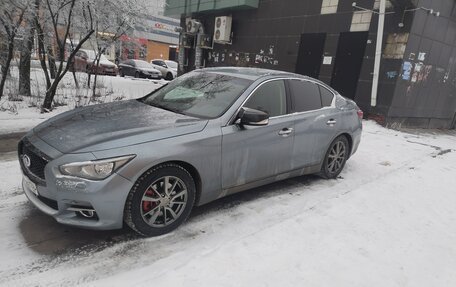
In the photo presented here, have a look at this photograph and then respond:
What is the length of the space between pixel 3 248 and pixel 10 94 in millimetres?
7654

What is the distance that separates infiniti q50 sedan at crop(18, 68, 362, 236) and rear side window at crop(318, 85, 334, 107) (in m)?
0.10

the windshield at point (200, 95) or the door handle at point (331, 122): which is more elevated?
the windshield at point (200, 95)

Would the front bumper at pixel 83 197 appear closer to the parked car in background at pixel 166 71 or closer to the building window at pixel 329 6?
the building window at pixel 329 6

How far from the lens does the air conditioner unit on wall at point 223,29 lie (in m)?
18.3

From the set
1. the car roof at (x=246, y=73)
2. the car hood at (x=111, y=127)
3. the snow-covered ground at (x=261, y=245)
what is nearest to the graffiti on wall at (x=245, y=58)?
the car roof at (x=246, y=73)

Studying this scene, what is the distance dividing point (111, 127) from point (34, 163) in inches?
28.6

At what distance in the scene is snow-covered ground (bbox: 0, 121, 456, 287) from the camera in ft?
9.33

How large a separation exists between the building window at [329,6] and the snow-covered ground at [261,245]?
987 cm

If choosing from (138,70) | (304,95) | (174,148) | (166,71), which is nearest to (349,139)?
(304,95)

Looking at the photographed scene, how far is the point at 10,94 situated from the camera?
30.7ft

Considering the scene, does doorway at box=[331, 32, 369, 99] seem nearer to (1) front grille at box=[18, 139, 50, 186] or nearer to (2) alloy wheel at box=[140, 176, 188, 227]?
(2) alloy wheel at box=[140, 176, 188, 227]

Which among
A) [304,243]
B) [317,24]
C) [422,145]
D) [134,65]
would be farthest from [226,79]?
[134,65]

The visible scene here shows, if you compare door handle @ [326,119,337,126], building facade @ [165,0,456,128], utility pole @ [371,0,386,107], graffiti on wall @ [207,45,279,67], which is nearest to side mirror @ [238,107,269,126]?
door handle @ [326,119,337,126]

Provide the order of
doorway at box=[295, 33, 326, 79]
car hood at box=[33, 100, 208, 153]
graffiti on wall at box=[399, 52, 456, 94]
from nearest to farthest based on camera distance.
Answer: car hood at box=[33, 100, 208, 153] → graffiti on wall at box=[399, 52, 456, 94] → doorway at box=[295, 33, 326, 79]
